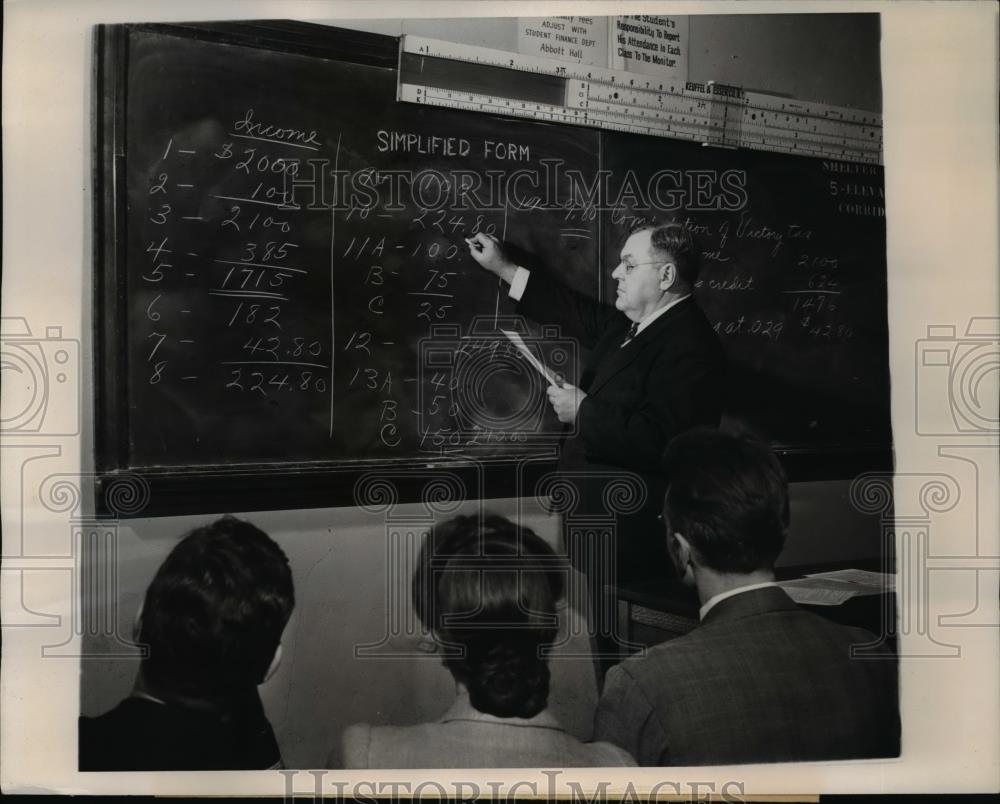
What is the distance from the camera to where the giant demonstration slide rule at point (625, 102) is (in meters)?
2.08

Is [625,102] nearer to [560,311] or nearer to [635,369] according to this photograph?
[560,311]

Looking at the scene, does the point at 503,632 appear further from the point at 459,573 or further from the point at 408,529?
the point at 408,529

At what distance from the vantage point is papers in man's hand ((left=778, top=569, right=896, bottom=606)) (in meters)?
2.07

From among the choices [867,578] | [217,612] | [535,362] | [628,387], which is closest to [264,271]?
[535,362]

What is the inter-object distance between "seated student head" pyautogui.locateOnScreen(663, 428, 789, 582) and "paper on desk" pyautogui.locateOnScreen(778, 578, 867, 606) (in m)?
0.09

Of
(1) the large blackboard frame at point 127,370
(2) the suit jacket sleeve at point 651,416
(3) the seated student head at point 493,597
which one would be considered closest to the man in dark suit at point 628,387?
(2) the suit jacket sleeve at point 651,416

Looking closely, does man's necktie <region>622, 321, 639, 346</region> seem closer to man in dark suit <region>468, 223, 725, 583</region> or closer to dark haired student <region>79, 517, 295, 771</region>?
man in dark suit <region>468, 223, 725, 583</region>

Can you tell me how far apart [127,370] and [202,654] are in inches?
25.0

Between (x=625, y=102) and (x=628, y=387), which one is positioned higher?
(x=625, y=102)

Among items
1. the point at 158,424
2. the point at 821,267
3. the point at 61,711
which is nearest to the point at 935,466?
the point at 821,267

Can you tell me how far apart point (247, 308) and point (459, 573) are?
0.76 metres

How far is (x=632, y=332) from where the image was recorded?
2.12m

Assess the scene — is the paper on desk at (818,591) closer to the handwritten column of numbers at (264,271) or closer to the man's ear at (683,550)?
the man's ear at (683,550)

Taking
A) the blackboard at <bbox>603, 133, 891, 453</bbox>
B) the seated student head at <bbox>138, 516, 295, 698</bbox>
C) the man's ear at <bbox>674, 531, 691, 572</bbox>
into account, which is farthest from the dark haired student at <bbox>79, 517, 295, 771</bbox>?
the blackboard at <bbox>603, 133, 891, 453</bbox>
